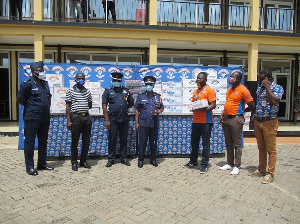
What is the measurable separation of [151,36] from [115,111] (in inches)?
205

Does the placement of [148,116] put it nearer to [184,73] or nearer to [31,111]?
[184,73]

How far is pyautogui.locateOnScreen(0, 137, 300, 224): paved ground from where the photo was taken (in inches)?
120

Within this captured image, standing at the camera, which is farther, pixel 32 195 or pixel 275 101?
pixel 275 101

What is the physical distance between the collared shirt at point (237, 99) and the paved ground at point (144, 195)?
1.27 meters

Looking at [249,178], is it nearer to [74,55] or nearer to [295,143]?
[295,143]

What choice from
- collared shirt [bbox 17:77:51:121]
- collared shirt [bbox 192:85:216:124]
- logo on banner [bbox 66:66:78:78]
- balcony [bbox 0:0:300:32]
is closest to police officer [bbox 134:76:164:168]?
collared shirt [bbox 192:85:216:124]

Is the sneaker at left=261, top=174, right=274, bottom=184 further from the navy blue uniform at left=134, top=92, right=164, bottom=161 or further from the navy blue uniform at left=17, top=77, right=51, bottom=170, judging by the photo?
the navy blue uniform at left=17, top=77, right=51, bottom=170

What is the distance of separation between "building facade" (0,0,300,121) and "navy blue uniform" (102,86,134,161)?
14.0 ft

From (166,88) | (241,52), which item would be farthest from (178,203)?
(241,52)

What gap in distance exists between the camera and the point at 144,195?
12.1 ft

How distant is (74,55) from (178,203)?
32.9 feet

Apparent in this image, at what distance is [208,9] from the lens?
12195 mm

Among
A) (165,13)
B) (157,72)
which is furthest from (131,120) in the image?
(165,13)

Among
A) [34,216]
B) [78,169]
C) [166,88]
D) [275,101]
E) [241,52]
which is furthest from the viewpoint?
[241,52]
